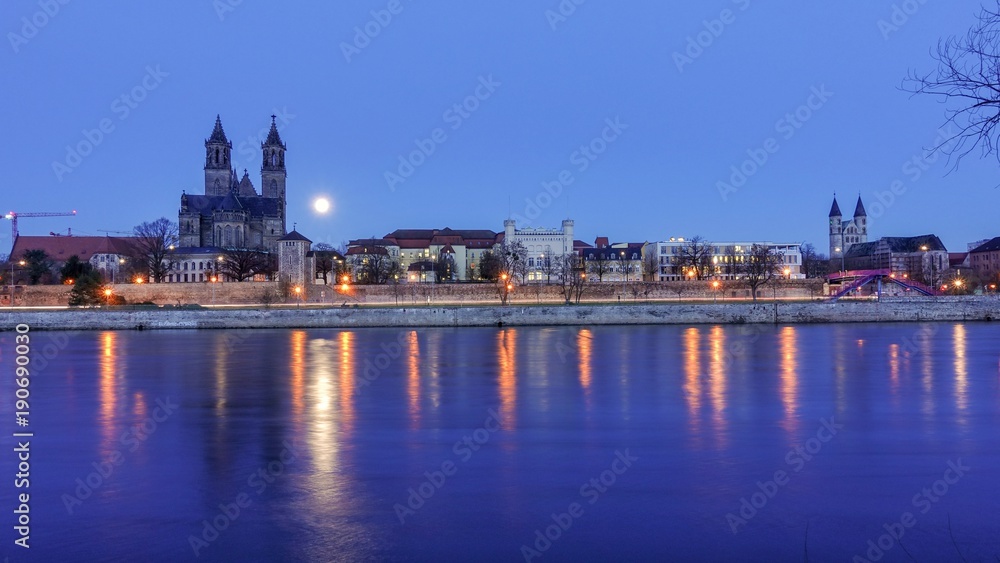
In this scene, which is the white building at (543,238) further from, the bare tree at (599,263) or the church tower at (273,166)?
the church tower at (273,166)

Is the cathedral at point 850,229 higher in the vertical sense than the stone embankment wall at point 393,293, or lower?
higher

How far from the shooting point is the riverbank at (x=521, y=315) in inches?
1670

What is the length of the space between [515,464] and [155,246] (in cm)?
8268

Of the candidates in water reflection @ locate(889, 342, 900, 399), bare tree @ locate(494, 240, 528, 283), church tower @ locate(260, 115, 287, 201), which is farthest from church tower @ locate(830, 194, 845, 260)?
water reflection @ locate(889, 342, 900, 399)

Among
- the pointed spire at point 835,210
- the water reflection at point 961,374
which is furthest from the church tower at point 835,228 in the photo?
the water reflection at point 961,374

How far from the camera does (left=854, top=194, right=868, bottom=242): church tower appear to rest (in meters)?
129

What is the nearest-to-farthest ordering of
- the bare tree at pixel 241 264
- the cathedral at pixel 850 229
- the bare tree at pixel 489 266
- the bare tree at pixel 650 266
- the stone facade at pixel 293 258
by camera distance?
the stone facade at pixel 293 258 < the bare tree at pixel 241 264 < the bare tree at pixel 489 266 < the bare tree at pixel 650 266 < the cathedral at pixel 850 229

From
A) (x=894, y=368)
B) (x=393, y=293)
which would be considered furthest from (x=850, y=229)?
(x=894, y=368)

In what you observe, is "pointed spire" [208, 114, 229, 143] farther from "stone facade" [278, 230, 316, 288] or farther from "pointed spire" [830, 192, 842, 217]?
"pointed spire" [830, 192, 842, 217]

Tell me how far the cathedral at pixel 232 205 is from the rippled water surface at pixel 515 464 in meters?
74.4

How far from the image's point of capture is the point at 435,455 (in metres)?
9.38

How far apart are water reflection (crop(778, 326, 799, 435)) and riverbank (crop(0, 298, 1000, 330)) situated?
12013 mm

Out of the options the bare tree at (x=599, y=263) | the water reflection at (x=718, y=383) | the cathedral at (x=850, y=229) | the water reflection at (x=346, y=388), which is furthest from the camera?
the cathedral at (x=850, y=229)

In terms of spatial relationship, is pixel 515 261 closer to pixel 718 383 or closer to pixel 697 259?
pixel 697 259
